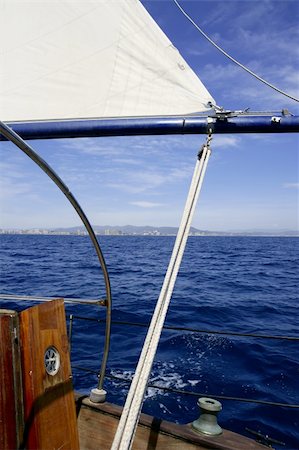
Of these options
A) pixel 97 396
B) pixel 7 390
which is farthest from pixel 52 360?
pixel 97 396

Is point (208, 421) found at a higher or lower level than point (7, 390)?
lower

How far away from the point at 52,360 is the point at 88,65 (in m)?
2.59

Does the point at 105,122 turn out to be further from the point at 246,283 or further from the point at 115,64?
the point at 246,283

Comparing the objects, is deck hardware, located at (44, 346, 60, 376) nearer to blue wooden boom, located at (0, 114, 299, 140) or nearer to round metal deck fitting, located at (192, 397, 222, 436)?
round metal deck fitting, located at (192, 397, 222, 436)

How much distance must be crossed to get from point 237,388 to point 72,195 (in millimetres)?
4596

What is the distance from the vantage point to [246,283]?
1521cm

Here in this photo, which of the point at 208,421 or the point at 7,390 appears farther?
the point at 208,421

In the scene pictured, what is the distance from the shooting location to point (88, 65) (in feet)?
10.5

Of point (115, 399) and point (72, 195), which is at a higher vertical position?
point (72, 195)

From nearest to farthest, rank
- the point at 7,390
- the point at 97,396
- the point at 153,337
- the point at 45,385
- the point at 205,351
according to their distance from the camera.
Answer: the point at 7,390
the point at 45,385
the point at 153,337
the point at 97,396
the point at 205,351

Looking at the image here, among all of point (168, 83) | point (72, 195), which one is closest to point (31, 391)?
point (72, 195)

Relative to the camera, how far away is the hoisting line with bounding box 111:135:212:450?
4.82 ft

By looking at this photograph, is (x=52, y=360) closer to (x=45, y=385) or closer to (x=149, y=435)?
(x=45, y=385)

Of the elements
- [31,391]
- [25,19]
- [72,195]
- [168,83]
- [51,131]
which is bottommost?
[31,391]
